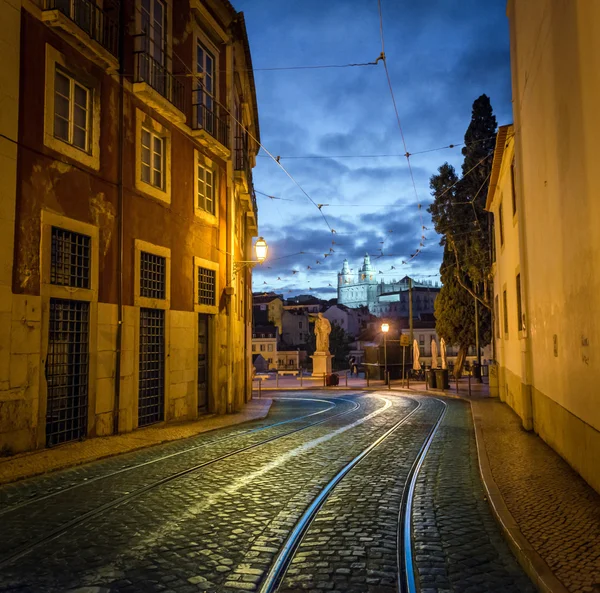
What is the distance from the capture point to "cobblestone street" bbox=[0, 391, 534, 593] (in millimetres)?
4398

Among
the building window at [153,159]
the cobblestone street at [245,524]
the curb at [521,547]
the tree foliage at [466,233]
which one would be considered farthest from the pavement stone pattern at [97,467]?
the tree foliage at [466,233]

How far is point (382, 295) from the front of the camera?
142 meters

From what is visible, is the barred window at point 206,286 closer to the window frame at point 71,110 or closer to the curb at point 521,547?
the window frame at point 71,110

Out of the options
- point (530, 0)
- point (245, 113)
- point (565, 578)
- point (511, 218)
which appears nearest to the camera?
point (565, 578)

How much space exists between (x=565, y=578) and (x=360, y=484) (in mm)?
3670

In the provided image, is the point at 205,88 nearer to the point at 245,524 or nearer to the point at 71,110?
the point at 71,110

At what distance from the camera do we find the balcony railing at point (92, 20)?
435 inches

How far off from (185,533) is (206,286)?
460 inches

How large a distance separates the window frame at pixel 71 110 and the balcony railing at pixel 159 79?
162cm

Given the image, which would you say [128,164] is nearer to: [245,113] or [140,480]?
[140,480]

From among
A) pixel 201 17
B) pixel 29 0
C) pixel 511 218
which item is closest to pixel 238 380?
pixel 511 218

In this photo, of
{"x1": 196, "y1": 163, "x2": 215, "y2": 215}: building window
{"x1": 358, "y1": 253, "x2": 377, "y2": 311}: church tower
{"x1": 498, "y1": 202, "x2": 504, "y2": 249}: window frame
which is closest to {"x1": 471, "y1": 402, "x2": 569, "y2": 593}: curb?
{"x1": 196, "y1": 163, "x2": 215, "y2": 215}: building window

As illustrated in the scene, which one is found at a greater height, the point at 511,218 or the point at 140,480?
the point at 511,218

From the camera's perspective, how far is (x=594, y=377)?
22.4ft
